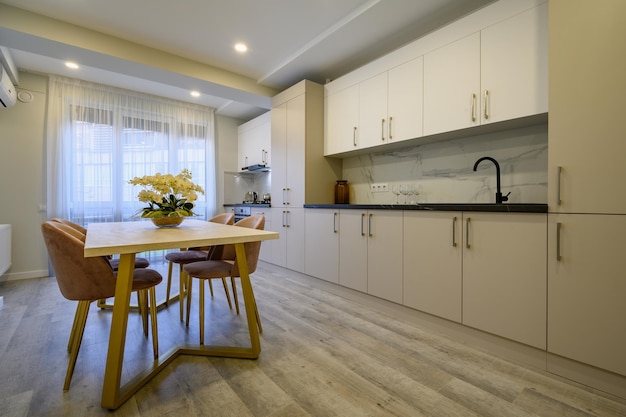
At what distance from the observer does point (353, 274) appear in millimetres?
2812

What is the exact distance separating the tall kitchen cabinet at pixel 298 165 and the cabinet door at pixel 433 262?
149 cm

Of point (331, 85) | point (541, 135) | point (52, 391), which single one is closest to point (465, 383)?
point (541, 135)

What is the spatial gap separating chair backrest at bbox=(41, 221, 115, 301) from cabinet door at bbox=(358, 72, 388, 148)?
2.53 metres

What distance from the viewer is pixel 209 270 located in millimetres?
1940

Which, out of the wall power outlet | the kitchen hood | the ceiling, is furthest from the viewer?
the kitchen hood

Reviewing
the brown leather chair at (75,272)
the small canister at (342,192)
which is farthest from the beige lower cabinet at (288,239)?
the brown leather chair at (75,272)

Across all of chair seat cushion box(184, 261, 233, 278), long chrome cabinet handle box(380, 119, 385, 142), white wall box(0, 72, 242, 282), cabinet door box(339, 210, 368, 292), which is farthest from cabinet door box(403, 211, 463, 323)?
white wall box(0, 72, 242, 282)

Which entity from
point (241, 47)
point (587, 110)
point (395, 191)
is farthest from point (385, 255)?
point (241, 47)

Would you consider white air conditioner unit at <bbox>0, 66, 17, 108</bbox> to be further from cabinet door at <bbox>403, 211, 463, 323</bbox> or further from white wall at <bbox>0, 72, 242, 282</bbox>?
cabinet door at <bbox>403, 211, 463, 323</bbox>

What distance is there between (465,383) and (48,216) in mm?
4993

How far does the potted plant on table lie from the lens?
6.92ft

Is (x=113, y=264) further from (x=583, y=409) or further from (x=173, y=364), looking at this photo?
(x=583, y=409)

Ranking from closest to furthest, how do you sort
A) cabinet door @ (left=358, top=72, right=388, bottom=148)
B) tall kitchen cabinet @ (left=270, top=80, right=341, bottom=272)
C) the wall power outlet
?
1. cabinet door @ (left=358, top=72, right=388, bottom=148)
2. the wall power outlet
3. tall kitchen cabinet @ (left=270, top=80, right=341, bottom=272)

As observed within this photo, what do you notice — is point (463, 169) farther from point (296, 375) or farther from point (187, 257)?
point (187, 257)
